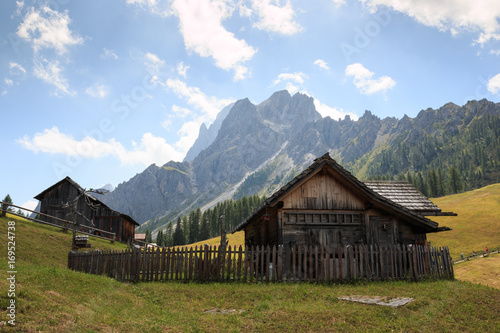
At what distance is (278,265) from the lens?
15.7 meters

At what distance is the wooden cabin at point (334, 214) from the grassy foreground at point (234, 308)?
4350 millimetres

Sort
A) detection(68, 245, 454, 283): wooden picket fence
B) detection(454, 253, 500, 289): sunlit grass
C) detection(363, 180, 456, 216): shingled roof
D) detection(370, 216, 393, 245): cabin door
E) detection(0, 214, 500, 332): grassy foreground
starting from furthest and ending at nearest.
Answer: detection(454, 253, 500, 289): sunlit grass < detection(363, 180, 456, 216): shingled roof < detection(370, 216, 393, 245): cabin door < detection(68, 245, 454, 283): wooden picket fence < detection(0, 214, 500, 332): grassy foreground

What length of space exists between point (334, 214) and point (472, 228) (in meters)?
81.2

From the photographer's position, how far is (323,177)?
18953mm

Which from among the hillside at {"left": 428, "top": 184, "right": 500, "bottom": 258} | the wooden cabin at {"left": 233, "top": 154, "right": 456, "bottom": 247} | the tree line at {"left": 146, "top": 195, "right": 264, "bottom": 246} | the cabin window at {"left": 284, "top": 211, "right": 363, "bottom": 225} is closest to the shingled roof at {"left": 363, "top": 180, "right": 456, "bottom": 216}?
the wooden cabin at {"left": 233, "top": 154, "right": 456, "bottom": 247}

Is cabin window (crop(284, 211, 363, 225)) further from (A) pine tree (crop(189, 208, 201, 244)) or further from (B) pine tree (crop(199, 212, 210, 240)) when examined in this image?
(A) pine tree (crop(189, 208, 201, 244))

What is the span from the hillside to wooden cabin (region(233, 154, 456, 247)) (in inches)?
2254

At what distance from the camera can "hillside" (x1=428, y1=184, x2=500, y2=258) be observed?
70188 millimetres

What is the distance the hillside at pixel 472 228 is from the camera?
70188mm

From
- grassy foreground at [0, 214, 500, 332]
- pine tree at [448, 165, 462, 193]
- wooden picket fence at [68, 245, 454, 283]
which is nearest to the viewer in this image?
grassy foreground at [0, 214, 500, 332]

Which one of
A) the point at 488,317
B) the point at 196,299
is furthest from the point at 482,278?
the point at 196,299

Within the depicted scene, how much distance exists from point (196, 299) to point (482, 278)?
49.3 meters

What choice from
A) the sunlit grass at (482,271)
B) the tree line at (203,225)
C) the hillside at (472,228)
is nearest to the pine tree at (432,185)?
the hillside at (472,228)

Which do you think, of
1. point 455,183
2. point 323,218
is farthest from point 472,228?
point 323,218
